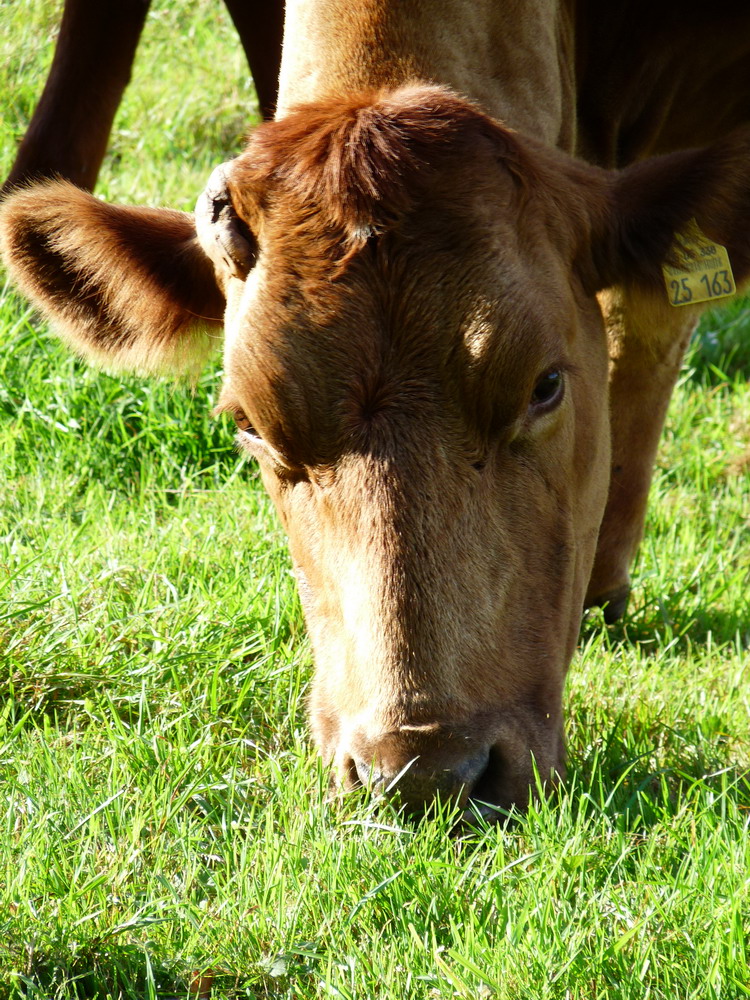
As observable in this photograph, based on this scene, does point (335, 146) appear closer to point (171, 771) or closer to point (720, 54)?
point (171, 771)

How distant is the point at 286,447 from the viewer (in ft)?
9.65

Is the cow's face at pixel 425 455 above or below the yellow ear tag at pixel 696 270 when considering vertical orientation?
below

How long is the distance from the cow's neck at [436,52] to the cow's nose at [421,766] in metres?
1.70

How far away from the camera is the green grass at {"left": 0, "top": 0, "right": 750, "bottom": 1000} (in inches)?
98.2

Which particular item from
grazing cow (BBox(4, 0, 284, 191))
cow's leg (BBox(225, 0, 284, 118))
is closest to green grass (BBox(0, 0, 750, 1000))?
grazing cow (BBox(4, 0, 284, 191))

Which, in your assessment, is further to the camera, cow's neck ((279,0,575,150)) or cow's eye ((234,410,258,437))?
cow's neck ((279,0,575,150))

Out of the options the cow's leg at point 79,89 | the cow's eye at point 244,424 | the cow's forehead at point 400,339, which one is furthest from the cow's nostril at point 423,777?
the cow's leg at point 79,89

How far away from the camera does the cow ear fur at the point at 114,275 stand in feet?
11.8

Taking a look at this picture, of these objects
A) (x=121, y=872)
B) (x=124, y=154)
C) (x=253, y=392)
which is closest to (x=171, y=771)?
(x=121, y=872)

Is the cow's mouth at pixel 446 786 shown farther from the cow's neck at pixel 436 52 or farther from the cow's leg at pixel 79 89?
the cow's leg at pixel 79 89

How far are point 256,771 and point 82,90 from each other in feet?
11.7

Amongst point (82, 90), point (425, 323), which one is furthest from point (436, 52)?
point (82, 90)

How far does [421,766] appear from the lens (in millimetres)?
2619

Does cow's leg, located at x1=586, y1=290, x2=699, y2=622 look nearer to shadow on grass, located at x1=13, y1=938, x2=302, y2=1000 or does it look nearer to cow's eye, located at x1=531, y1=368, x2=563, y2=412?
cow's eye, located at x1=531, y1=368, x2=563, y2=412
